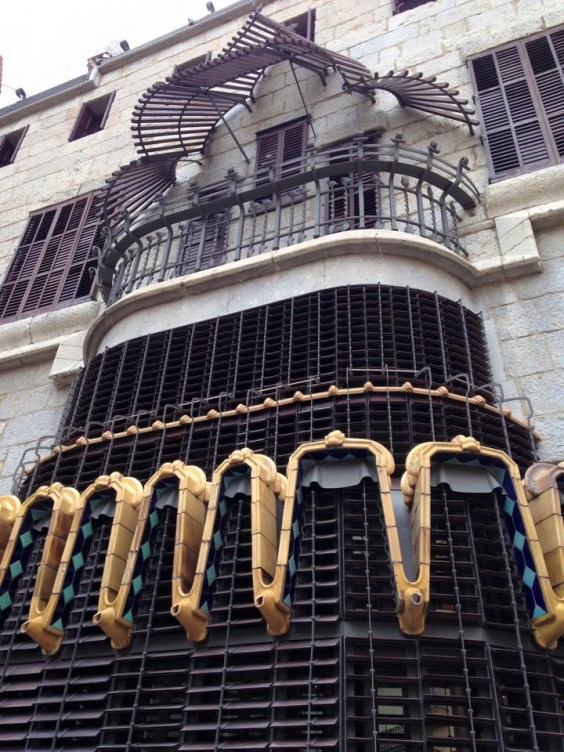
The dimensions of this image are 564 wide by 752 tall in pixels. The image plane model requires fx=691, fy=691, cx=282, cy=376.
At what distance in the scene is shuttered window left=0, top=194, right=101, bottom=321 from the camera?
11.8m

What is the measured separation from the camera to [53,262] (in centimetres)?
1250

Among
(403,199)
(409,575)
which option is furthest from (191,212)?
(409,575)

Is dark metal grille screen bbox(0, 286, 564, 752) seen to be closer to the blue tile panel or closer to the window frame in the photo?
the blue tile panel

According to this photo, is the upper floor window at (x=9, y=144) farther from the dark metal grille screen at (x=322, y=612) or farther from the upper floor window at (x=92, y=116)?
the dark metal grille screen at (x=322, y=612)

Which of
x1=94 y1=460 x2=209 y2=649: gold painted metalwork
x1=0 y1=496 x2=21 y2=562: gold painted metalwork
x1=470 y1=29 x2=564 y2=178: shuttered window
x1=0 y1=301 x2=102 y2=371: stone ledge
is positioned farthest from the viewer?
Result: x1=0 y1=301 x2=102 y2=371: stone ledge

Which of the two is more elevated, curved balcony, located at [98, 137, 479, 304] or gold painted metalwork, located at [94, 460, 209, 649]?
curved balcony, located at [98, 137, 479, 304]

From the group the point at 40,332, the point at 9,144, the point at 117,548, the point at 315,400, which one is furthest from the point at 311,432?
the point at 9,144

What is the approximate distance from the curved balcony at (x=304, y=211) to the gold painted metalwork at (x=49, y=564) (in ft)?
12.1

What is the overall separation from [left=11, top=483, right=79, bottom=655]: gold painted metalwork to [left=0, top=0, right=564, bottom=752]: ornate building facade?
0.02 metres

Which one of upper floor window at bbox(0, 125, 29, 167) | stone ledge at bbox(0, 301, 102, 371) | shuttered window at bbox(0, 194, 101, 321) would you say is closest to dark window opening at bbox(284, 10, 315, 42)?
shuttered window at bbox(0, 194, 101, 321)

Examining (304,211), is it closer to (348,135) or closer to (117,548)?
(348,135)

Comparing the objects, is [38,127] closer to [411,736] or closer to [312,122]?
[312,122]

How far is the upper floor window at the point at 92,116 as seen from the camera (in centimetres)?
1542

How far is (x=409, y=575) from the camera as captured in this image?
204 inches
